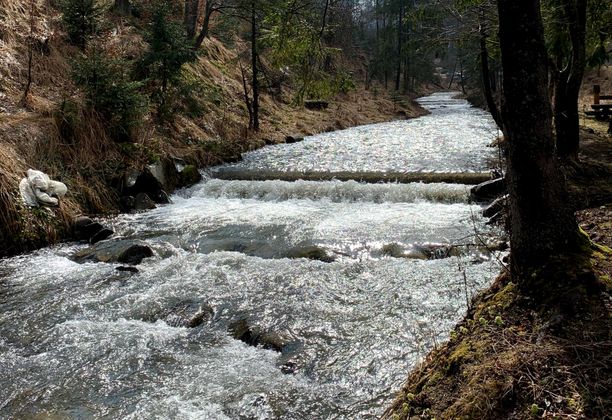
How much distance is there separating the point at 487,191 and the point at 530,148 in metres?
6.75

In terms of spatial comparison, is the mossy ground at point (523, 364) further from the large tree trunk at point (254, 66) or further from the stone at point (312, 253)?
the large tree trunk at point (254, 66)

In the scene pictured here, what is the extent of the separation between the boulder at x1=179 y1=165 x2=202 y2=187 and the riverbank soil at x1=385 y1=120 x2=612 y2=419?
1035 cm

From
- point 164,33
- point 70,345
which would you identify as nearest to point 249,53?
point 164,33

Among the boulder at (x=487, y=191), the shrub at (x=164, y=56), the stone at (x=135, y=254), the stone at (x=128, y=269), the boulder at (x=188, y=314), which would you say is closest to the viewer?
the boulder at (x=188, y=314)

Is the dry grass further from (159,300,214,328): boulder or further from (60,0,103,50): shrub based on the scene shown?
(159,300,214,328): boulder

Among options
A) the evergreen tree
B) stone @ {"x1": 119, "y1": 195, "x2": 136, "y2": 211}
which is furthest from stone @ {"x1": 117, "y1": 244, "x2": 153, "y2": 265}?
the evergreen tree

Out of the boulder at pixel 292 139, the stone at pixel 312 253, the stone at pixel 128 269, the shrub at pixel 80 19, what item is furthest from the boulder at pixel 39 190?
the boulder at pixel 292 139

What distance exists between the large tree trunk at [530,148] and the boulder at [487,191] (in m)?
6.42

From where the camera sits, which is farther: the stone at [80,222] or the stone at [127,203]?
the stone at [127,203]

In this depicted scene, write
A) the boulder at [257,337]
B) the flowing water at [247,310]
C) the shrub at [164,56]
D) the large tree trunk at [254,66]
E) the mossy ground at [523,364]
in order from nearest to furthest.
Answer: the mossy ground at [523,364]
the flowing water at [247,310]
the boulder at [257,337]
the shrub at [164,56]
the large tree trunk at [254,66]

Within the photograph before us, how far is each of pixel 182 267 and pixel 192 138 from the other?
9.31 meters

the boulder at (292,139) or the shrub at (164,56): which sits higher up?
the shrub at (164,56)

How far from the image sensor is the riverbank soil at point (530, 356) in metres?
2.44

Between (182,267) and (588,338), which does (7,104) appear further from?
(588,338)
